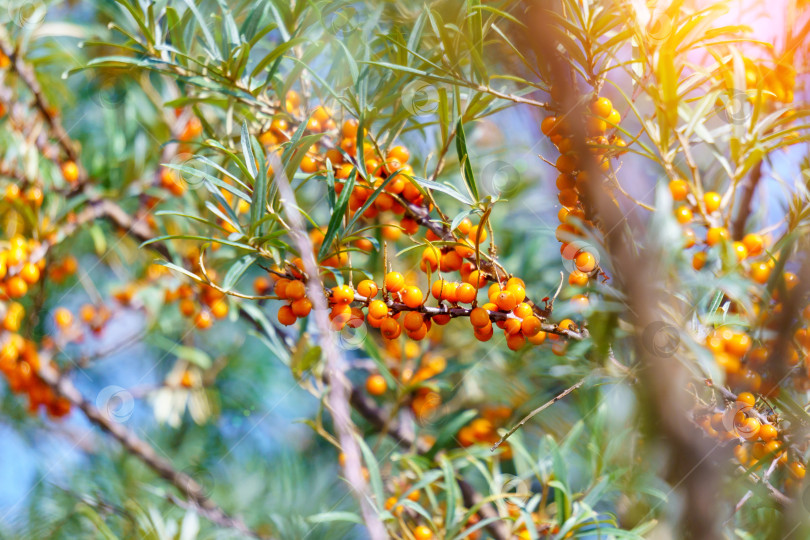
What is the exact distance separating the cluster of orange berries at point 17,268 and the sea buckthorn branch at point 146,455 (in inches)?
9.9

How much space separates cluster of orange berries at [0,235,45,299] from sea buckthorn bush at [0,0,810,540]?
1cm

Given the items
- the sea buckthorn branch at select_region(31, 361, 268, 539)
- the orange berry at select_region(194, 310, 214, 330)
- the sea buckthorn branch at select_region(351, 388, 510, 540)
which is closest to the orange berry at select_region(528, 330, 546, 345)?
the sea buckthorn branch at select_region(351, 388, 510, 540)

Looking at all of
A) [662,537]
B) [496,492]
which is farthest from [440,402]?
[662,537]

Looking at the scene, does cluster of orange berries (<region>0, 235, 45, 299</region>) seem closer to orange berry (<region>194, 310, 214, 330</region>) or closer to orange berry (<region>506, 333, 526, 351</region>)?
orange berry (<region>194, 310, 214, 330</region>)

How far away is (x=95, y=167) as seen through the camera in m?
1.16

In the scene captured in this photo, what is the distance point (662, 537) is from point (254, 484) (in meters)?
1.18

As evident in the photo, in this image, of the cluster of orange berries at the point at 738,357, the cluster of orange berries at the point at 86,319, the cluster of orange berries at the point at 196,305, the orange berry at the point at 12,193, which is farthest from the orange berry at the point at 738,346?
the cluster of orange berries at the point at 86,319

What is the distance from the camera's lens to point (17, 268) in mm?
972

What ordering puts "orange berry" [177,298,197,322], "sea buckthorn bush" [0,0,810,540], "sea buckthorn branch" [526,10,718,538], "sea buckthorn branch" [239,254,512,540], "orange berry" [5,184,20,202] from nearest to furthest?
"sea buckthorn branch" [526,10,718,538] < "sea buckthorn bush" [0,0,810,540] < "sea buckthorn branch" [239,254,512,540] < "orange berry" [5,184,20,202] < "orange berry" [177,298,197,322]

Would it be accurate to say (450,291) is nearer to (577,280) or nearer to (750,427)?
(577,280)

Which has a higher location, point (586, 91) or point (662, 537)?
point (586, 91)

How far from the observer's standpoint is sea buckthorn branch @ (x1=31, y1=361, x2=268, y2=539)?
1.01m

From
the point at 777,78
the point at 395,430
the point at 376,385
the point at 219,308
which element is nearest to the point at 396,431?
the point at 395,430

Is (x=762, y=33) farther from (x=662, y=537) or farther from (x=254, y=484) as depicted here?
(x=254, y=484)
